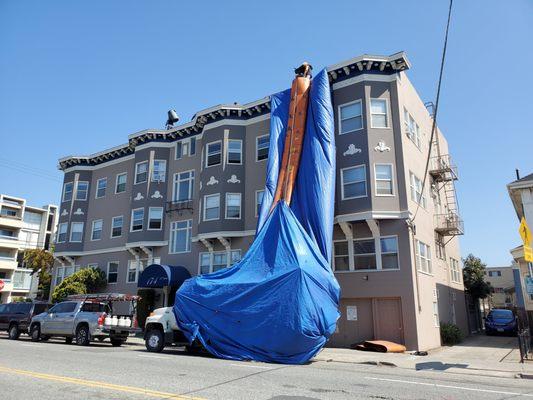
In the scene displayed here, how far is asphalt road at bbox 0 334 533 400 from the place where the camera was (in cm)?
771

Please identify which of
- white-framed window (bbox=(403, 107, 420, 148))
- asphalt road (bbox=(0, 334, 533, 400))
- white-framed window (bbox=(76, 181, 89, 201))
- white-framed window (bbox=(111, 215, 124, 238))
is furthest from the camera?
white-framed window (bbox=(76, 181, 89, 201))

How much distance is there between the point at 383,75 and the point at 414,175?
5375 millimetres

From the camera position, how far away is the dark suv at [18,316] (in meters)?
21.8

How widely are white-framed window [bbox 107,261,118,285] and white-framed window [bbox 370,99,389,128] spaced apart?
2074cm

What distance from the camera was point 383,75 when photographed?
863 inches

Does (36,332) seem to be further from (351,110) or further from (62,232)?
(351,110)

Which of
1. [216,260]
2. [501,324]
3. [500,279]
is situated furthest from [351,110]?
[500,279]

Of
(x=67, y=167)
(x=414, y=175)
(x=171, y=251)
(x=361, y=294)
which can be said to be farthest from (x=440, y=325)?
(x=67, y=167)

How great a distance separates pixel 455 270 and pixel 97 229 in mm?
26657

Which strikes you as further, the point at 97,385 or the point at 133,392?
the point at 97,385

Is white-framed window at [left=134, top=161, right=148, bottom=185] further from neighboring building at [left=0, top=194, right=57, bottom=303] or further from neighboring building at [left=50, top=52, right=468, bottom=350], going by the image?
neighboring building at [left=0, top=194, right=57, bottom=303]

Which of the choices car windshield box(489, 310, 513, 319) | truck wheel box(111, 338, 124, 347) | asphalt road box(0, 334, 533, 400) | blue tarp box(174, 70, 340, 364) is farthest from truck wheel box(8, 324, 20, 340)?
car windshield box(489, 310, 513, 319)

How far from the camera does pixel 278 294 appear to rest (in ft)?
48.2

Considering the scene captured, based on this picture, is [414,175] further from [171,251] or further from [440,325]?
[171,251]
